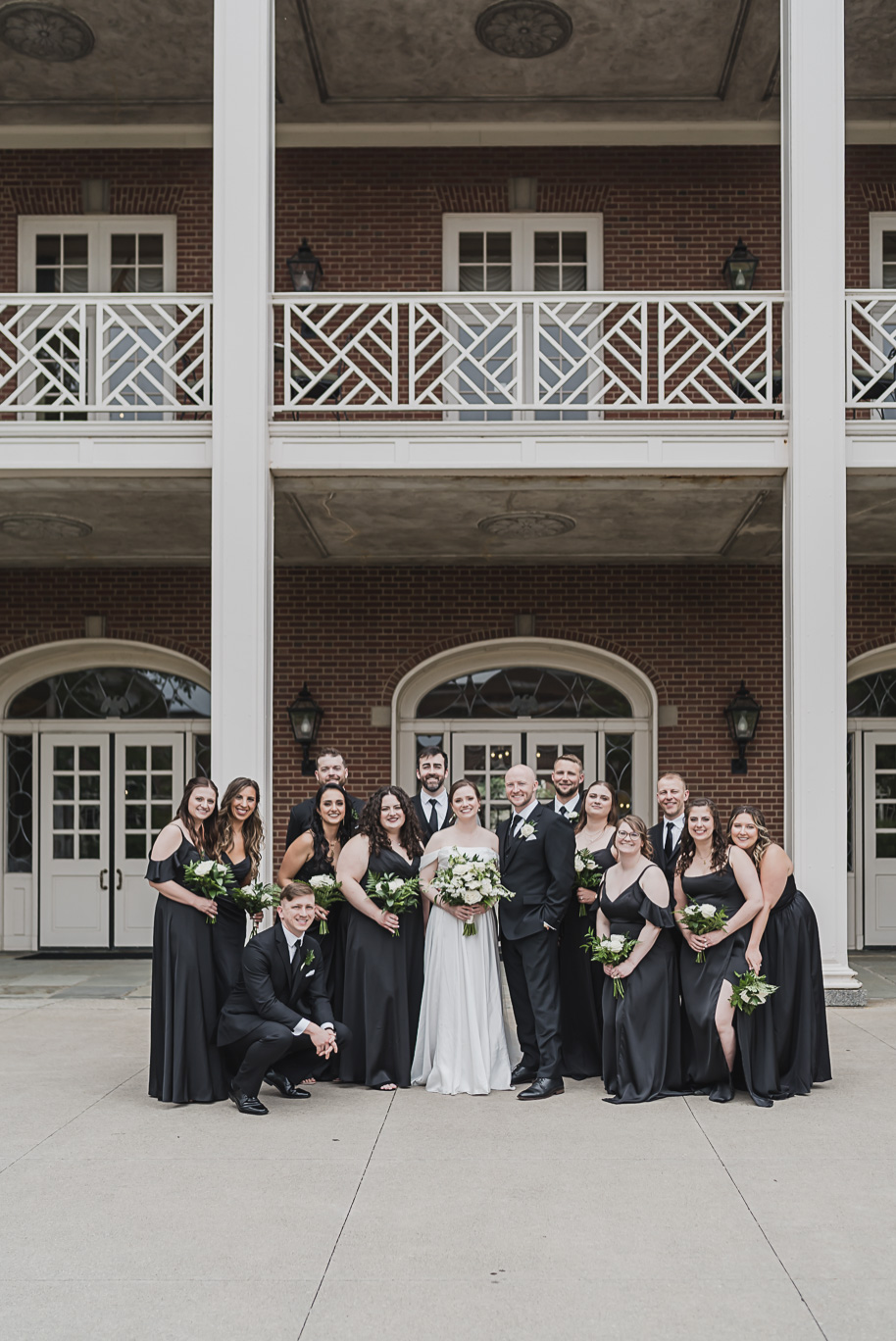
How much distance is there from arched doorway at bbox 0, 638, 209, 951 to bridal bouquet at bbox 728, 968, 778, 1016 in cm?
796

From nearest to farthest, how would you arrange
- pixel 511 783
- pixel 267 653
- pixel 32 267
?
pixel 511 783, pixel 267 653, pixel 32 267

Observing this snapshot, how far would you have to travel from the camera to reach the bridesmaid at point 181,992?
6348mm

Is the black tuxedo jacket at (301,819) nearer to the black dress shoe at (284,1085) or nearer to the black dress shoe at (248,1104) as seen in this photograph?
the black dress shoe at (284,1085)

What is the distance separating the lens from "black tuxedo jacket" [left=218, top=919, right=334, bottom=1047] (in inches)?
245

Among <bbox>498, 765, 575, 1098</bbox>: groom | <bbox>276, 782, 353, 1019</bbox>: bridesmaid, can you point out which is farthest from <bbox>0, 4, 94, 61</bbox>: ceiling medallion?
<bbox>498, 765, 575, 1098</bbox>: groom

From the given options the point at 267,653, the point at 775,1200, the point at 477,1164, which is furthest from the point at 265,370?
the point at 775,1200

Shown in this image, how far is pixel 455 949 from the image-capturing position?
266 inches

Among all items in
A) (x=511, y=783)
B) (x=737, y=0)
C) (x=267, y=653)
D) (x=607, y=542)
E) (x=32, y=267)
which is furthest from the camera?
(x=32, y=267)

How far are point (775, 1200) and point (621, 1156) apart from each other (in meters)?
0.80

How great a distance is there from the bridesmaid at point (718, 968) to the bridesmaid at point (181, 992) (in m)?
2.50

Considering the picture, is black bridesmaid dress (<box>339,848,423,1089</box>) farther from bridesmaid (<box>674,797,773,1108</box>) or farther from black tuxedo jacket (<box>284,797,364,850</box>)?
bridesmaid (<box>674,797,773,1108</box>)

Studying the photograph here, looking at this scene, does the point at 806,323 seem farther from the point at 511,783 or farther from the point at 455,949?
the point at 455,949

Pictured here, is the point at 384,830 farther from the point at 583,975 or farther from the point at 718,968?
the point at 718,968

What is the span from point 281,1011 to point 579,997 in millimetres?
1758
